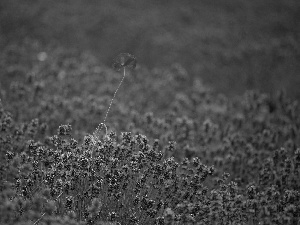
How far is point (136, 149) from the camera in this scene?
520cm

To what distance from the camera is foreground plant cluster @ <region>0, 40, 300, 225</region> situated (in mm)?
3684

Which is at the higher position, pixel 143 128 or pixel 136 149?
pixel 143 128

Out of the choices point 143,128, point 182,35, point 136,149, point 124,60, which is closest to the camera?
point 124,60

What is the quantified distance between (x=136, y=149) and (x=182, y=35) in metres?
6.29

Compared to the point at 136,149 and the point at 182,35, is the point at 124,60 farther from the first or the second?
the point at 182,35

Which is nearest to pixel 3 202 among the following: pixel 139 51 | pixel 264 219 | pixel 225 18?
pixel 264 219

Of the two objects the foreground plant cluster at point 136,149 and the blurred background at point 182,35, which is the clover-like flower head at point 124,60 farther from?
the blurred background at point 182,35

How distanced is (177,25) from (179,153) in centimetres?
648

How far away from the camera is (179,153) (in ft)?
18.4

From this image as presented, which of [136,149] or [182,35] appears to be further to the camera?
[182,35]

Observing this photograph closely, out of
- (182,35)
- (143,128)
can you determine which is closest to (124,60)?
(143,128)

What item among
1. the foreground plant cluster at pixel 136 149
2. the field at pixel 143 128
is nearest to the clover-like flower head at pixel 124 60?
the field at pixel 143 128

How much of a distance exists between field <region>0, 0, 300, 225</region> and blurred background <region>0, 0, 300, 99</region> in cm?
5

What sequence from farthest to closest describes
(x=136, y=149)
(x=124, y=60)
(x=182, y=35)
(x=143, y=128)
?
(x=182, y=35), (x=143, y=128), (x=136, y=149), (x=124, y=60)
